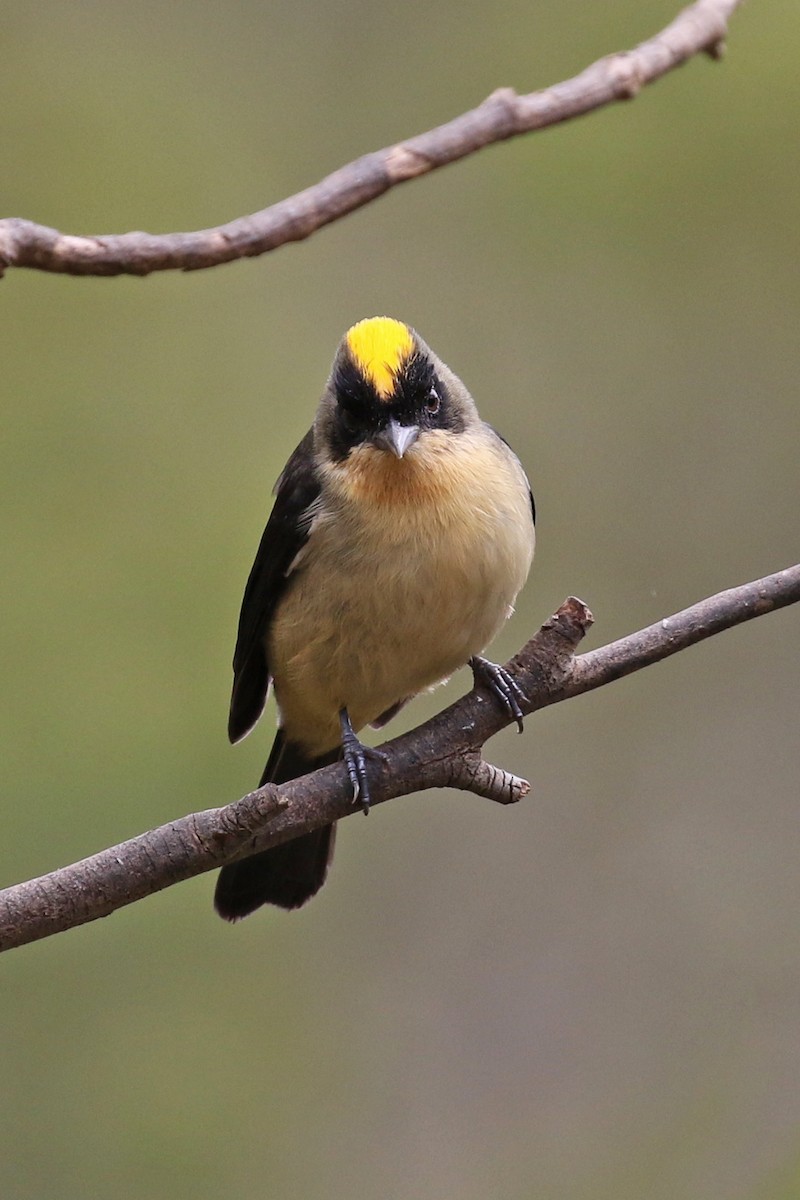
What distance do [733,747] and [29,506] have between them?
2567mm

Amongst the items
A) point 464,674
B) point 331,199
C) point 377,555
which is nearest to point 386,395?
point 377,555

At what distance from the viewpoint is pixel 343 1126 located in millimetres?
4789

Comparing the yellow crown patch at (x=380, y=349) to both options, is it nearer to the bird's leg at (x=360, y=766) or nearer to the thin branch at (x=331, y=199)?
the bird's leg at (x=360, y=766)

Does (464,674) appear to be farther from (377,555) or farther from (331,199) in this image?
(331,199)

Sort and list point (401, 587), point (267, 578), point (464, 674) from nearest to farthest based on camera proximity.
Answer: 1. point (401, 587)
2. point (267, 578)
3. point (464, 674)

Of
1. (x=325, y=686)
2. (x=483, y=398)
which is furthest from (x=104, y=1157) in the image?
(x=483, y=398)

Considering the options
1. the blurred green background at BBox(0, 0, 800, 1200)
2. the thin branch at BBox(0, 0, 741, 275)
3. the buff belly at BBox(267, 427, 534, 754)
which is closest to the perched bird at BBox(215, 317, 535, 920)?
the buff belly at BBox(267, 427, 534, 754)

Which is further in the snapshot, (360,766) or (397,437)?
(397,437)

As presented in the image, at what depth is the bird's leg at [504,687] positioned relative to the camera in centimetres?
274

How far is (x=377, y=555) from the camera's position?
314cm

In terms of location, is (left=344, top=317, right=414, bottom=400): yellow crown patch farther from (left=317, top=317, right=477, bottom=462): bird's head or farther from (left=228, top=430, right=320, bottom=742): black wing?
(left=228, top=430, right=320, bottom=742): black wing

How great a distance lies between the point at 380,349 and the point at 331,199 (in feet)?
4.46

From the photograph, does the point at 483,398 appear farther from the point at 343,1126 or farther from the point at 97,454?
the point at 343,1126

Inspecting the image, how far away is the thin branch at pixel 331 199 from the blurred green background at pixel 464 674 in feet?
9.86
